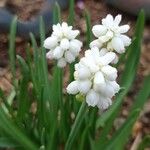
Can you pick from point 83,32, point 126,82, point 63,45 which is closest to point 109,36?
point 63,45

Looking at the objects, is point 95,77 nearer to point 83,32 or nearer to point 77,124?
point 77,124

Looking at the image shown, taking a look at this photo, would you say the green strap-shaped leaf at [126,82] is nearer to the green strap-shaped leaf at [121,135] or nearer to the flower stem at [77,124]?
the green strap-shaped leaf at [121,135]

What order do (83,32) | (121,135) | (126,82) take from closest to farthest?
(121,135), (126,82), (83,32)

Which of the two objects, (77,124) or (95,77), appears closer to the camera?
(95,77)

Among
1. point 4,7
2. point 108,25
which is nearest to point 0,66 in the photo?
point 4,7

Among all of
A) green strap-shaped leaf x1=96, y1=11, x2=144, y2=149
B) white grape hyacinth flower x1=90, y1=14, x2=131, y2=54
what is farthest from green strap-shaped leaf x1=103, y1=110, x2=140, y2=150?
white grape hyacinth flower x1=90, y1=14, x2=131, y2=54

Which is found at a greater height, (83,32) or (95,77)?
(83,32)

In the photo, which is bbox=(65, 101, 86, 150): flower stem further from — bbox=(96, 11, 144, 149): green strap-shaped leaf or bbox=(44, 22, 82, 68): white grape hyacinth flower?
bbox=(96, 11, 144, 149): green strap-shaped leaf

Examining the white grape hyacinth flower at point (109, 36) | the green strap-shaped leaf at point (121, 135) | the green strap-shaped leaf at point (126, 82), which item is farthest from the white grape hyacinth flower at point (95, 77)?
the green strap-shaped leaf at point (126, 82)
